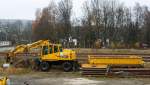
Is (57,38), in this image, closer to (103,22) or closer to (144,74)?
(103,22)

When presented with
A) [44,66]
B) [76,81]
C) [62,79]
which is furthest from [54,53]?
[76,81]

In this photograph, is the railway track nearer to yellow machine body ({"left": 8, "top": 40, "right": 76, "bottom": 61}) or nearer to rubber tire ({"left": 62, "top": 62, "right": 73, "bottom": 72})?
rubber tire ({"left": 62, "top": 62, "right": 73, "bottom": 72})

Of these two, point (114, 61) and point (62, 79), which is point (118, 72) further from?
point (62, 79)

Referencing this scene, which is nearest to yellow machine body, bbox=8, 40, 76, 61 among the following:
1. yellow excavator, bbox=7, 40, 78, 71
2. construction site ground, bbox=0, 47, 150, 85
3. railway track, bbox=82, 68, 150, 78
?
yellow excavator, bbox=7, 40, 78, 71

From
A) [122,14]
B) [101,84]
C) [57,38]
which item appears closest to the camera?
[101,84]

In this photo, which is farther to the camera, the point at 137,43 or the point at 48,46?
the point at 137,43

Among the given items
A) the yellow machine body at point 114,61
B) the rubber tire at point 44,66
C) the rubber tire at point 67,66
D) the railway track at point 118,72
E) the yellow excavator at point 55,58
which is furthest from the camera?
the rubber tire at point 44,66

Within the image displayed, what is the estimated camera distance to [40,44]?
32.8 m

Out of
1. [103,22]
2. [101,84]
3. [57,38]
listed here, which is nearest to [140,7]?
[103,22]

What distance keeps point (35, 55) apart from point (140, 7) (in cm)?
7876

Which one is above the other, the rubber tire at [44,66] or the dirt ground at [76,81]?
the rubber tire at [44,66]

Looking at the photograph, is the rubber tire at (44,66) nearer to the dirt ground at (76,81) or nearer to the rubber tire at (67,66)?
the rubber tire at (67,66)

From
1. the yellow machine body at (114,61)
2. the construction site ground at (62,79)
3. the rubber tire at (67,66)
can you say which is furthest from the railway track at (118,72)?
the rubber tire at (67,66)

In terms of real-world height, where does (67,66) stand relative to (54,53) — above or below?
below
